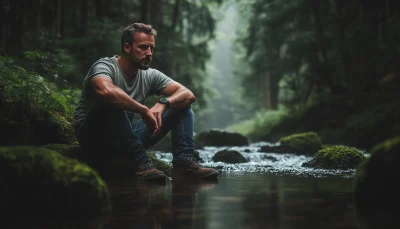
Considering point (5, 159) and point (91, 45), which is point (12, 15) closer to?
point (91, 45)

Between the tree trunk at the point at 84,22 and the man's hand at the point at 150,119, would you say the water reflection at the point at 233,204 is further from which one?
the tree trunk at the point at 84,22

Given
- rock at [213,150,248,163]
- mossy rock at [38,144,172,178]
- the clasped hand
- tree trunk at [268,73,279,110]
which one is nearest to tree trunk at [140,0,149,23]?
rock at [213,150,248,163]

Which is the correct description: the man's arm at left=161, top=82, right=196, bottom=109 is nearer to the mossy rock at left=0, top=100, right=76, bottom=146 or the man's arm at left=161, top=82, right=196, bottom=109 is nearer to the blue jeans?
the blue jeans

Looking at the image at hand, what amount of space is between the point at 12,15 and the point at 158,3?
1452cm

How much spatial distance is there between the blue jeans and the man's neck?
54 cm

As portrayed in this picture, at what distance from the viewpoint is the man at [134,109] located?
4039 millimetres

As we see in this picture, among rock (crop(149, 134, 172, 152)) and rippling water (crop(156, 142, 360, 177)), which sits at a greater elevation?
rock (crop(149, 134, 172, 152))

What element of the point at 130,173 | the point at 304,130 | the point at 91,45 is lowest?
the point at 130,173

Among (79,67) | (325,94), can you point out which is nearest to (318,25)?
(325,94)

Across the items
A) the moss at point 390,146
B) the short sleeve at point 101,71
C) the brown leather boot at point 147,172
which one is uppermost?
the short sleeve at point 101,71

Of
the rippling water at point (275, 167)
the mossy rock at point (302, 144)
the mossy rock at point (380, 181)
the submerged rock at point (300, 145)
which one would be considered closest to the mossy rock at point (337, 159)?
the rippling water at point (275, 167)

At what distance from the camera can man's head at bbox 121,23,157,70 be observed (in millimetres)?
4328

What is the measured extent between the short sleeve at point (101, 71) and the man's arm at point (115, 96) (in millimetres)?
73

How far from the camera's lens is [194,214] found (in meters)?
2.47
